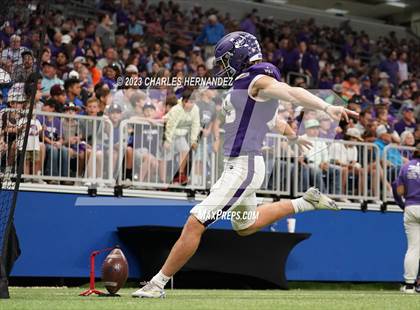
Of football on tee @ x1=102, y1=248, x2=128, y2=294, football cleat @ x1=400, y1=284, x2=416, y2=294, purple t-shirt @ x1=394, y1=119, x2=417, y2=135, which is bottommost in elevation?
football cleat @ x1=400, y1=284, x2=416, y2=294

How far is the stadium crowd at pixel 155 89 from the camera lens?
478 inches

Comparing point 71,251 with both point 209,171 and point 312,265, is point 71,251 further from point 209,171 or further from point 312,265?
point 312,265

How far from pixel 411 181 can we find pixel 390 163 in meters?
2.13

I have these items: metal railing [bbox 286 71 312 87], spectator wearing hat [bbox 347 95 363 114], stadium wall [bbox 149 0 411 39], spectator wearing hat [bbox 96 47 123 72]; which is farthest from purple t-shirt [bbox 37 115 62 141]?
stadium wall [bbox 149 0 411 39]

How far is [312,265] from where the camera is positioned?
1459 centimetres

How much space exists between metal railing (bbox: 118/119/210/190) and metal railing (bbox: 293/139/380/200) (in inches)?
69.3

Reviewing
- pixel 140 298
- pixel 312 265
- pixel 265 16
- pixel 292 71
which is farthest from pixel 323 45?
pixel 140 298

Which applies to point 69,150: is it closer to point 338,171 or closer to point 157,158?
point 157,158

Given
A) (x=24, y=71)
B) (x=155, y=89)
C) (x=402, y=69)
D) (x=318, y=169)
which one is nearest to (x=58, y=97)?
(x=155, y=89)

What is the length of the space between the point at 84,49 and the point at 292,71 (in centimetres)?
613

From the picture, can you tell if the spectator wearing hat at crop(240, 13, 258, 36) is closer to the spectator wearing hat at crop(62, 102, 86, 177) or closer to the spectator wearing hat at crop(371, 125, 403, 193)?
the spectator wearing hat at crop(371, 125, 403, 193)

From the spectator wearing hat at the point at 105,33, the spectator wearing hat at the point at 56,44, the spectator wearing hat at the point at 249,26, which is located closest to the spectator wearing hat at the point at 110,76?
the spectator wearing hat at the point at 56,44

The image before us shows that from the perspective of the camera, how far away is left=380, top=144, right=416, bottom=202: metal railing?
15094 mm

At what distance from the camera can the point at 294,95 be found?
7828mm
